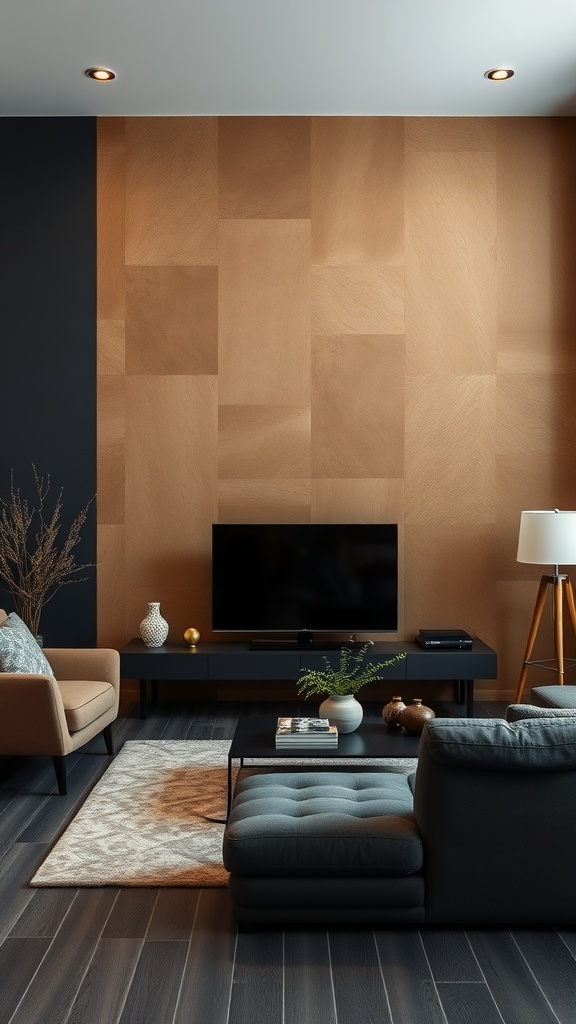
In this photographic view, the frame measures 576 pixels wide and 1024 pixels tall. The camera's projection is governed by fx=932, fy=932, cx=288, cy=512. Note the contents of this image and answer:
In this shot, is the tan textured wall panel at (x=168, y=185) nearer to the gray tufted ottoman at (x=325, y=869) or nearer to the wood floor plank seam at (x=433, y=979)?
the gray tufted ottoman at (x=325, y=869)

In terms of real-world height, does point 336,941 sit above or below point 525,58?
below

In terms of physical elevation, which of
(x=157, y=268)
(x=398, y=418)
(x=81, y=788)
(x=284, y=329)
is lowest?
(x=81, y=788)

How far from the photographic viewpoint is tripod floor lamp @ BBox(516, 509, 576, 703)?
5.29 meters

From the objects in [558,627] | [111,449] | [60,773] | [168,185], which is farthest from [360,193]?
[60,773]

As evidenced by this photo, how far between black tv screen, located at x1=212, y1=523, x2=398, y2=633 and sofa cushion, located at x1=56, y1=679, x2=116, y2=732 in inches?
43.5

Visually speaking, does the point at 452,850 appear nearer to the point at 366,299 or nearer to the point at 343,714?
the point at 343,714

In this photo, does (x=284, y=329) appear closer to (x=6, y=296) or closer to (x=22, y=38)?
(x=6, y=296)


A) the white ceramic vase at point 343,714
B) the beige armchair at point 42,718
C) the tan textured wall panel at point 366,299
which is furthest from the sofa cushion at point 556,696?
the tan textured wall panel at point 366,299

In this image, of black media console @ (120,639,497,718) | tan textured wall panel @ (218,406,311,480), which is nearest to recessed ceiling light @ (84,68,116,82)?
tan textured wall panel @ (218,406,311,480)

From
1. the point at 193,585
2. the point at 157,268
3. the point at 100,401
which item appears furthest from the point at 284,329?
the point at 193,585

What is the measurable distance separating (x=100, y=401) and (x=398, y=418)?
6.30ft

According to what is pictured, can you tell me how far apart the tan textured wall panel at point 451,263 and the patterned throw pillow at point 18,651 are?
2.92 m

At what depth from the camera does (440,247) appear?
19.6ft

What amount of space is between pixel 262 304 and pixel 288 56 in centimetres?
147
